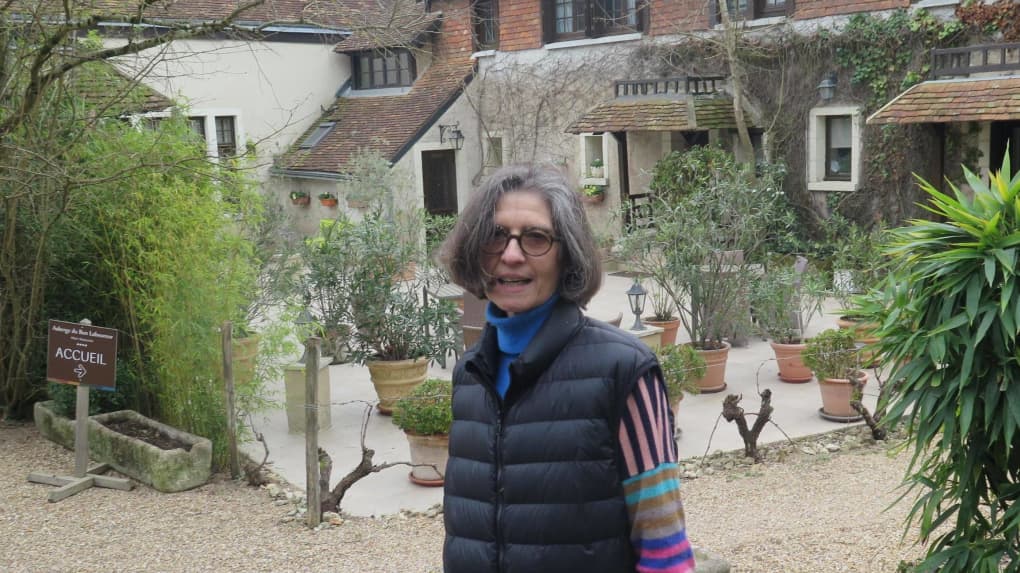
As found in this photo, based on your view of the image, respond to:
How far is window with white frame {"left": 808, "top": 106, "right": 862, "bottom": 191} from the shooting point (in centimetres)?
1413

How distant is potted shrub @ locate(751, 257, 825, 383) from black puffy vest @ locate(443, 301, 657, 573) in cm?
697

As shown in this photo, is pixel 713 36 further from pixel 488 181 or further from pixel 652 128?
pixel 488 181

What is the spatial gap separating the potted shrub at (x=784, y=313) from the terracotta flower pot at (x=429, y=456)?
143 inches

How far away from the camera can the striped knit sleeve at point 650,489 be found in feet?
6.56

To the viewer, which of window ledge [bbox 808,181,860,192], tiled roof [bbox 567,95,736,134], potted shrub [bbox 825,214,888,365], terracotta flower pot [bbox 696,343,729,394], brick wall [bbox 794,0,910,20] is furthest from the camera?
tiled roof [bbox 567,95,736,134]

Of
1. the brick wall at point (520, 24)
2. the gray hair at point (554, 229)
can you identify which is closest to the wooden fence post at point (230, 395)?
the gray hair at point (554, 229)

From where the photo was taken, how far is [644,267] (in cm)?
950

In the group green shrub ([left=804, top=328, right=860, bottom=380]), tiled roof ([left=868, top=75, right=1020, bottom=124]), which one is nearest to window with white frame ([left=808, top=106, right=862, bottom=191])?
tiled roof ([left=868, top=75, right=1020, bottom=124])

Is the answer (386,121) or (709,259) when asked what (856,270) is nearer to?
(709,259)

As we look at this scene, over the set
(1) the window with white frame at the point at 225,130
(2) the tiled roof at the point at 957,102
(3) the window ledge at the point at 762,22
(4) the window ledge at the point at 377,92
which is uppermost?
(3) the window ledge at the point at 762,22

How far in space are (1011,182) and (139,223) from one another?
535cm

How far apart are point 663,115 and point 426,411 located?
9.47 meters

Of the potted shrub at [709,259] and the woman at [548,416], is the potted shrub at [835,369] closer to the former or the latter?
the potted shrub at [709,259]

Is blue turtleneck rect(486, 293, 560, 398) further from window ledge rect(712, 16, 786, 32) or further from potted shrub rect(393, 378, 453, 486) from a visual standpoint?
window ledge rect(712, 16, 786, 32)
